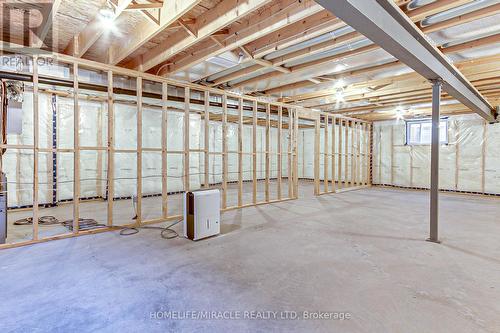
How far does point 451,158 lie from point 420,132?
3.98 feet

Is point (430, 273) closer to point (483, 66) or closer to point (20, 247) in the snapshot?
point (483, 66)

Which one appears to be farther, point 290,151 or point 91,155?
point 290,151

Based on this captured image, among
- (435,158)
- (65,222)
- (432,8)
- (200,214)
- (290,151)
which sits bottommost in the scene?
(65,222)

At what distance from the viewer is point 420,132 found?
28.7 feet

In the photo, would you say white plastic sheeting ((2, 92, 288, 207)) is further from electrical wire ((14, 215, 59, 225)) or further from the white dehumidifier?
the white dehumidifier

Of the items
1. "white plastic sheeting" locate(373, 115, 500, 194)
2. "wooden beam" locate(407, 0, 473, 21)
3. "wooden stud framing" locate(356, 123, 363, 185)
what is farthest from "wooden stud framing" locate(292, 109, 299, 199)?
"white plastic sheeting" locate(373, 115, 500, 194)

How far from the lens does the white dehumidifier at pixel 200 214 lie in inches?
138

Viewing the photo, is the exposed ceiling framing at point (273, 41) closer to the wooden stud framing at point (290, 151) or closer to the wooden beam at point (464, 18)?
the wooden beam at point (464, 18)

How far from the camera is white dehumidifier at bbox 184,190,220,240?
11.5 feet

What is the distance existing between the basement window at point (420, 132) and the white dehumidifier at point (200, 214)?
802 centimetres

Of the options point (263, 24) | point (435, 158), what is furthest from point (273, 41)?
point (435, 158)

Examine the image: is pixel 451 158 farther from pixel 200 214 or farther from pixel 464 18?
pixel 200 214

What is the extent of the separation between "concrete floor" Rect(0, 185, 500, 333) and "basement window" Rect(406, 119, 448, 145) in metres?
5.19

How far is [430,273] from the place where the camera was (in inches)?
102
